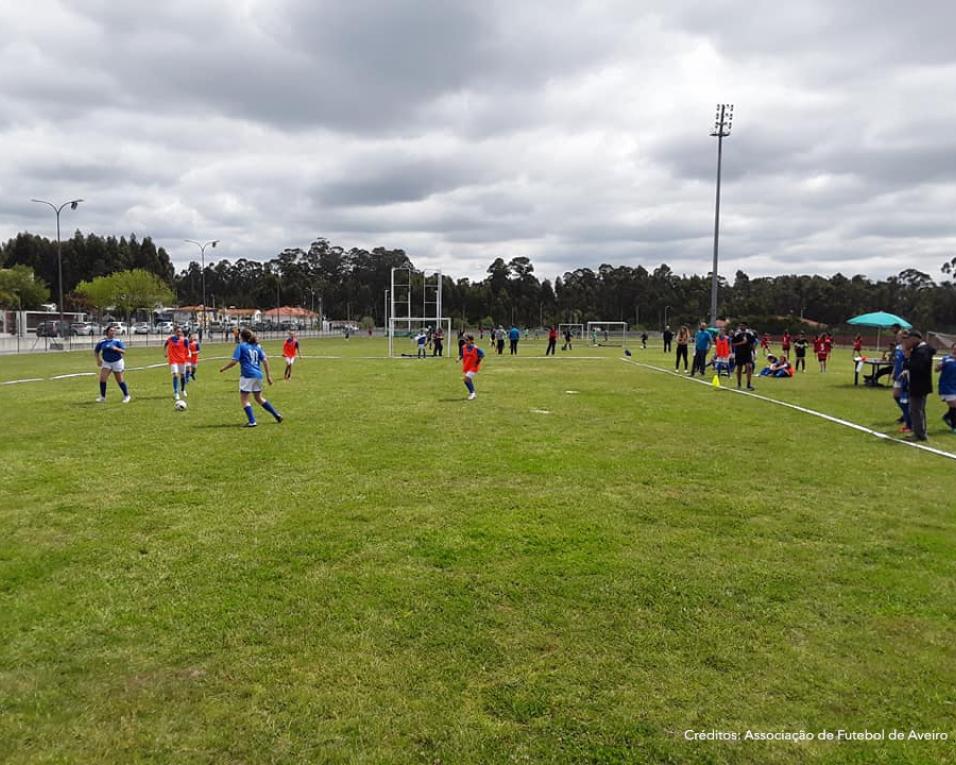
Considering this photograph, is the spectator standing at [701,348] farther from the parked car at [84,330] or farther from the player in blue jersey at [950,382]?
the parked car at [84,330]

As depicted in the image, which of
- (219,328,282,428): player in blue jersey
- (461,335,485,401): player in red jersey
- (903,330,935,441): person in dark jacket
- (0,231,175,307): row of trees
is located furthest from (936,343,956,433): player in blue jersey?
(0,231,175,307): row of trees

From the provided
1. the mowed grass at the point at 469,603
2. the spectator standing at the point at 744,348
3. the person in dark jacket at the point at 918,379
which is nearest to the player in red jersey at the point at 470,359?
the mowed grass at the point at 469,603

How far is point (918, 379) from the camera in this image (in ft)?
Result: 36.9

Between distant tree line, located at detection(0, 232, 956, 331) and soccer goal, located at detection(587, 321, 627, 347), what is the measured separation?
2125 centimetres

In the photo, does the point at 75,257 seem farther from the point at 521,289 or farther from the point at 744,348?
the point at 744,348

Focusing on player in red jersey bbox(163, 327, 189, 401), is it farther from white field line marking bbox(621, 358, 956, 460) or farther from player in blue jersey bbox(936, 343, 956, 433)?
player in blue jersey bbox(936, 343, 956, 433)

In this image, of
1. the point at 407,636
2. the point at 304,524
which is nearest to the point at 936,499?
the point at 407,636

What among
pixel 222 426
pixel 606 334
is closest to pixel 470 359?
pixel 222 426

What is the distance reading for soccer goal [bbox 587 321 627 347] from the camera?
68.4 m

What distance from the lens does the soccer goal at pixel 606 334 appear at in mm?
68375

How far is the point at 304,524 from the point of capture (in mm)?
6254

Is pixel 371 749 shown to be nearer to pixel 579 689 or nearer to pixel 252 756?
pixel 252 756

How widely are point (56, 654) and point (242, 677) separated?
1204 millimetres

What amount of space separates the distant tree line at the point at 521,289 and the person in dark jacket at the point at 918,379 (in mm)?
87222
